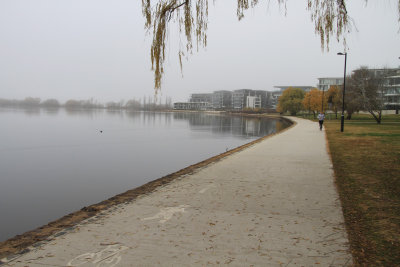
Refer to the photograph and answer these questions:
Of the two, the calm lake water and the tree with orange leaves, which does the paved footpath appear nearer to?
the calm lake water

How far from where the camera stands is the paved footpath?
3.31 metres

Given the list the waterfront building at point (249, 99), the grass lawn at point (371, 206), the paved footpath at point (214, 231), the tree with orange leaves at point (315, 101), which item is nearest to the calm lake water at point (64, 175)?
the paved footpath at point (214, 231)

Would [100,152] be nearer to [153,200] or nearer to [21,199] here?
[21,199]

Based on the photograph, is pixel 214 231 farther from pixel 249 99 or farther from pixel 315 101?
pixel 249 99

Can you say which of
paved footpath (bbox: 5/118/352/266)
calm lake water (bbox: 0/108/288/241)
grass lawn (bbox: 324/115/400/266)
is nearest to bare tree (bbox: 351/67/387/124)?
calm lake water (bbox: 0/108/288/241)

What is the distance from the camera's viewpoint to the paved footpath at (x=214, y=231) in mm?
3307

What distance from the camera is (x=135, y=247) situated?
141 inches

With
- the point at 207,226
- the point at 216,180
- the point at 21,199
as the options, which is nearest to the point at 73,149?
the point at 21,199

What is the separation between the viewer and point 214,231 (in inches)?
161

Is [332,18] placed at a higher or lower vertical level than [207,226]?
higher

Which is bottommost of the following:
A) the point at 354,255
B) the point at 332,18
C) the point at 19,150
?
the point at 19,150

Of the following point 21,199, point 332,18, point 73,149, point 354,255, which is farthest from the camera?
point 73,149

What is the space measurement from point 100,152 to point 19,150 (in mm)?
5417

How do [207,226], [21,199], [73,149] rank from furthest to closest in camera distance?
1. [73,149]
2. [21,199]
3. [207,226]
